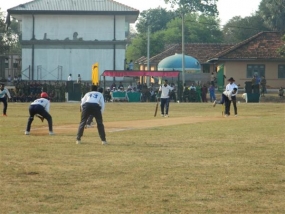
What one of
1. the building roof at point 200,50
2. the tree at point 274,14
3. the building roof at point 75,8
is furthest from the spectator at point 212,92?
the tree at point 274,14

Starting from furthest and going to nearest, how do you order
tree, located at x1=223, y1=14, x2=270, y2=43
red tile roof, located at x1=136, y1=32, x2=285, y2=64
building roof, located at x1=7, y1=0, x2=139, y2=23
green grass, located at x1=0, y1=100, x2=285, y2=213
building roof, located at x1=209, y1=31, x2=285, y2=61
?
tree, located at x1=223, y1=14, x2=270, y2=43 → red tile roof, located at x1=136, y1=32, x2=285, y2=64 → building roof, located at x1=209, y1=31, x2=285, y2=61 → building roof, located at x1=7, y1=0, x2=139, y2=23 → green grass, located at x1=0, y1=100, x2=285, y2=213

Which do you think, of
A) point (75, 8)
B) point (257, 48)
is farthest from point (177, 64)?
point (75, 8)

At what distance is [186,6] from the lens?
464 feet

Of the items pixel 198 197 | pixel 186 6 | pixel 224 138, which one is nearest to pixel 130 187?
pixel 198 197

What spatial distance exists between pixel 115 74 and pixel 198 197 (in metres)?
48.6

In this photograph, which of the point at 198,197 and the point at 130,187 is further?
the point at 130,187

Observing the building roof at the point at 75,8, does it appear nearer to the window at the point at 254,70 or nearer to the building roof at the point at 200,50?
the window at the point at 254,70

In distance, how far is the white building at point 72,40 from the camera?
74062 mm

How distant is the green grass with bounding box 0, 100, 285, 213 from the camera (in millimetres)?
12289

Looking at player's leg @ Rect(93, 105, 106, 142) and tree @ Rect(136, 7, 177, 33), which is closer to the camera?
player's leg @ Rect(93, 105, 106, 142)

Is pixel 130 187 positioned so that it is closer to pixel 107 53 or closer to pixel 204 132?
pixel 204 132

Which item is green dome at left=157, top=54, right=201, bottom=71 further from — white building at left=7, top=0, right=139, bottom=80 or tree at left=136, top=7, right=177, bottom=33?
tree at left=136, top=7, right=177, bottom=33

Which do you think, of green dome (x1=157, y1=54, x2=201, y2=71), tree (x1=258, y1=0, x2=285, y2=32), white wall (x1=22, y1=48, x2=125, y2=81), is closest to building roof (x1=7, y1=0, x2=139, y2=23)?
white wall (x1=22, y1=48, x2=125, y2=81)

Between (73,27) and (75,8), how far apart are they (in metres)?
1.62
